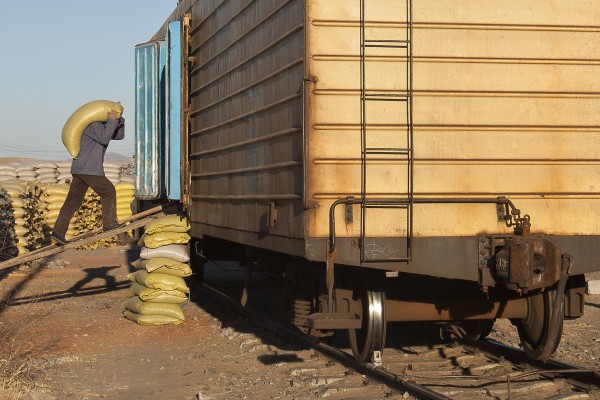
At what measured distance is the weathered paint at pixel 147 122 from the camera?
1317 centimetres

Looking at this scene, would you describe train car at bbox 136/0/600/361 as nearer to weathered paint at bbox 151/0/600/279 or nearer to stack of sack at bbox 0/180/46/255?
weathered paint at bbox 151/0/600/279

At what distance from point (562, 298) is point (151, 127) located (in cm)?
759

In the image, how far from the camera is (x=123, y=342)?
1019 centimetres

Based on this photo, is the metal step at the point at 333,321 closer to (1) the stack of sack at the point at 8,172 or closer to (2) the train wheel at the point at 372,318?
(2) the train wheel at the point at 372,318

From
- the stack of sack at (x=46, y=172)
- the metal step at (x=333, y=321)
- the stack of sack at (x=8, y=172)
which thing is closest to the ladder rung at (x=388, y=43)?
the metal step at (x=333, y=321)

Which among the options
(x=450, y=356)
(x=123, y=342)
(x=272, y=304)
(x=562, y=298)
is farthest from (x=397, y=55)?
(x=272, y=304)

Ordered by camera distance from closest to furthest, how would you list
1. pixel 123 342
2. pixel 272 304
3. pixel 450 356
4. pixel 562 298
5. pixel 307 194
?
1. pixel 307 194
2. pixel 562 298
3. pixel 450 356
4. pixel 123 342
5. pixel 272 304

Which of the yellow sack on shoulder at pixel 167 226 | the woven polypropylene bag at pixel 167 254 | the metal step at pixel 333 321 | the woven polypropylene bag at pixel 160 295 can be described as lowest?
the woven polypropylene bag at pixel 160 295

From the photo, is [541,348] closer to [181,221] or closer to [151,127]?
[181,221]

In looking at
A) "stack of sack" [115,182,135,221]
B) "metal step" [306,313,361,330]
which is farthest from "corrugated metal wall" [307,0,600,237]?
"stack of sack" [115,182,135,221]

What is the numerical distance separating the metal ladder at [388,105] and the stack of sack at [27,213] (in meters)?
16.0

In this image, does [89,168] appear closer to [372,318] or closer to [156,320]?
[156,320]

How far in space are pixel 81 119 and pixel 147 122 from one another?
2390 millimetres

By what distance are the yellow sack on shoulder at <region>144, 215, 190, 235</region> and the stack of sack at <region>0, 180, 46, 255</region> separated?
415 inches
